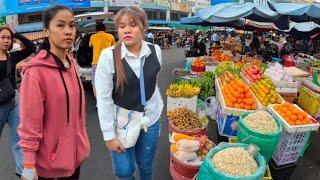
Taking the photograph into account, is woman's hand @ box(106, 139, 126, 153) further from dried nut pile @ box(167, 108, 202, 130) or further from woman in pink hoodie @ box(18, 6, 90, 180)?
dried nut pile @ box(167, 108, 202, 130)

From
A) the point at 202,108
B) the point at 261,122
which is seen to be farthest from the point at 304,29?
the point at 261,122

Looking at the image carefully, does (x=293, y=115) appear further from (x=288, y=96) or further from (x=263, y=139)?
(x=288, y=96)

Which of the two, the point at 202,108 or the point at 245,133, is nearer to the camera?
the point at 245,133

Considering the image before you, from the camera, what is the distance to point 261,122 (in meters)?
3.71

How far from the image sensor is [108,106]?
2.53 m

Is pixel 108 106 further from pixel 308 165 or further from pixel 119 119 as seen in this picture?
pixel 308 165

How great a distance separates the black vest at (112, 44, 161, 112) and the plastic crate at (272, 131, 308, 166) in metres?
2.05

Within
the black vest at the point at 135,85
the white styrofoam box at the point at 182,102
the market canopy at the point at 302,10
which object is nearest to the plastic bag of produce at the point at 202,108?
the white styrofoam box at the point at 182,102

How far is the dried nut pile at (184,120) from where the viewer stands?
450cm

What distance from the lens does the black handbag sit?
11.9 feet

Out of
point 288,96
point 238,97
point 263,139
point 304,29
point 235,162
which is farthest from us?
point 304,29

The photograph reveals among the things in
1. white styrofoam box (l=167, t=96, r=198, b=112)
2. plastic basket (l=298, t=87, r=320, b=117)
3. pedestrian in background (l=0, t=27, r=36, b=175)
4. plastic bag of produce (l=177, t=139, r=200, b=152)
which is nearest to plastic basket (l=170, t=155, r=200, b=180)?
plastic bag of produce (l=177, t=139, r=200, b=152)

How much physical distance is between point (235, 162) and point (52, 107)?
1.66 metres

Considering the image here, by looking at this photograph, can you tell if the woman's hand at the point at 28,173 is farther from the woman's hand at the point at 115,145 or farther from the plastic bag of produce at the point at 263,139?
the plastic bag of produce at the point at 263,139
